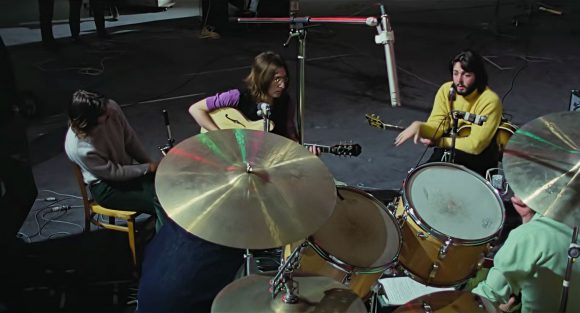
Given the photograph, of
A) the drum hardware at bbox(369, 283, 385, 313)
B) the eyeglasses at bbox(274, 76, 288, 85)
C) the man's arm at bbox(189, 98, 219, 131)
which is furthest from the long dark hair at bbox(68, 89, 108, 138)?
the drum hardware at bbox(369, 283, 385, 313)

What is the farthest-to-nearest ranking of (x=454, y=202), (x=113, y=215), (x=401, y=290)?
1. (x=113, y=215)
2. (x=401, y=290)
3. (x=454, y=202)

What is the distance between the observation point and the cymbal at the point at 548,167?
1.90 metres

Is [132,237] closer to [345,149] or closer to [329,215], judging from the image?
[345,149]

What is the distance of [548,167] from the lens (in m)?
1.98

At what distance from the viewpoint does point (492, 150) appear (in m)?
3.65

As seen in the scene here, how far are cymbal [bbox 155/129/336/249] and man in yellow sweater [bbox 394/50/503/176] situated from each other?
149cm

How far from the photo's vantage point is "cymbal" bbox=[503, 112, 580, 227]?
1900 millimetres

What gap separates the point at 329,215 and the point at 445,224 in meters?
0.82

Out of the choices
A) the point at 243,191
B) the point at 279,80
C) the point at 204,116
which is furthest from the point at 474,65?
the point at 243,191

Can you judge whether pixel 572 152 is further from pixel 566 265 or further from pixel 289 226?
pixel 289 226

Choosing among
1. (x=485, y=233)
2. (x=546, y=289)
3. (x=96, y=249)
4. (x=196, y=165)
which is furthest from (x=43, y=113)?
(x=546, y=289)

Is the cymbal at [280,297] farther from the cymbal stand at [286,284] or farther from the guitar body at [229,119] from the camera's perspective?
the guitar body at [229,119]

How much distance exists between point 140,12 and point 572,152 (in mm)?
6428

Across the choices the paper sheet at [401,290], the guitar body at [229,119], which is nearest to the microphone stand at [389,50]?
the paper sheet at [401,290]
